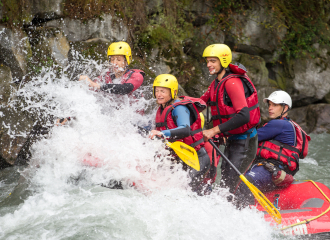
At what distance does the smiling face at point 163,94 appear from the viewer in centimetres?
368

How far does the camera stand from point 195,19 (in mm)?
9430

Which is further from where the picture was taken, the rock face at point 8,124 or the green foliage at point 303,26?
the green foliage at point 303,26

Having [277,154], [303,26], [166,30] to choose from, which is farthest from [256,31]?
[277,154]

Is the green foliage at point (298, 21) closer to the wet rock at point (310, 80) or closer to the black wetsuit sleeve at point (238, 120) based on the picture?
the wet rock at point (310, 80)

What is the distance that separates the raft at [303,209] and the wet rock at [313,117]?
6.02m

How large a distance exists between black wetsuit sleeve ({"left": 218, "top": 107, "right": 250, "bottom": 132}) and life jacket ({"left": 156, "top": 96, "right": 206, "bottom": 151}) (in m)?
0.35

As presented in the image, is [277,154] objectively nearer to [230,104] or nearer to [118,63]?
[230,104]

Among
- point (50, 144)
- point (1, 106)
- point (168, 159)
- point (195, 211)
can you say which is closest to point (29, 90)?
point (1, 106)

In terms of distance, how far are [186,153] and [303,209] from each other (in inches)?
63.6

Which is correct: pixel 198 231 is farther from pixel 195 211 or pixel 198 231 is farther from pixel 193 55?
pixel 193 55

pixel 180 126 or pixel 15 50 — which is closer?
pixel 180 126

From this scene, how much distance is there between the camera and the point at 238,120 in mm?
3344

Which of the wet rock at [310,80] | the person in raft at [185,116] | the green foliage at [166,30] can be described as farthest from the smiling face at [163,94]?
the wet rock at [310,80]

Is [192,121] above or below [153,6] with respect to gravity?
below
